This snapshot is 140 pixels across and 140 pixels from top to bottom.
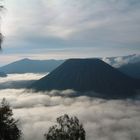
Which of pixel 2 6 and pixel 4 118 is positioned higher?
pixel 2 6

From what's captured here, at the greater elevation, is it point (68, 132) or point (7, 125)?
point (7, 125)

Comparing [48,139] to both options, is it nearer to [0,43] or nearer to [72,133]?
[72,133]

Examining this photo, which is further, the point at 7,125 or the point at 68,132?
the point at 68,132

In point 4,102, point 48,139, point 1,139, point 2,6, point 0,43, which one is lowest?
point 48,139

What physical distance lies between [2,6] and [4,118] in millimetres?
13071

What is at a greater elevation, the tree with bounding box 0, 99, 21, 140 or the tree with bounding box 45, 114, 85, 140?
the tree with bounding box 0, 99, 21, 140

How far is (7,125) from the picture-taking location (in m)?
41.6

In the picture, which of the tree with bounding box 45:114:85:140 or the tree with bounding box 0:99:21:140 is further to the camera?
the tree with bounding box 45:114:85:140

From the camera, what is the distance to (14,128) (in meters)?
42.2

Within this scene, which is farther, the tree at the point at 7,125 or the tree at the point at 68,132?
the tree at the point at 68,132

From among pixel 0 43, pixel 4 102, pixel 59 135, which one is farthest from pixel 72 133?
pixel 0 43

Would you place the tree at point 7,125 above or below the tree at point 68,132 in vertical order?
above

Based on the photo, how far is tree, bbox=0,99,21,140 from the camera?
39719 mm

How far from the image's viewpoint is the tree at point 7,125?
3972 cm
